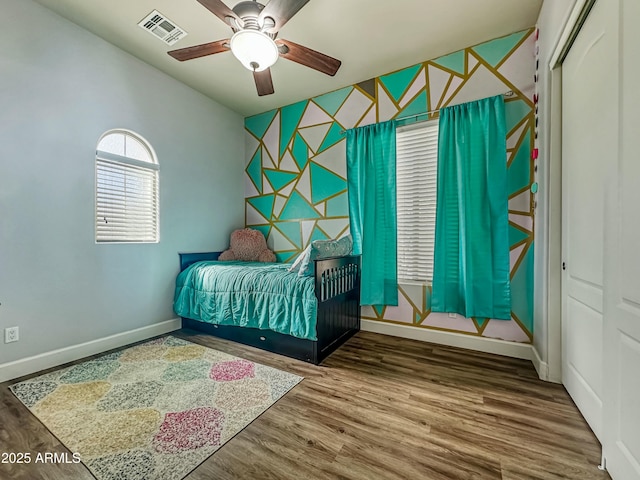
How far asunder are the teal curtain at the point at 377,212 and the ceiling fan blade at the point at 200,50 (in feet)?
5.24

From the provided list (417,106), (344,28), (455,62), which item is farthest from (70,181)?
(455,62)

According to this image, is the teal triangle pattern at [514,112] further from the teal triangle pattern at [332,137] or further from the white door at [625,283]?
the teal triangle pattern at [332,137]

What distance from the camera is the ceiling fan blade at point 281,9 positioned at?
62.6 inches

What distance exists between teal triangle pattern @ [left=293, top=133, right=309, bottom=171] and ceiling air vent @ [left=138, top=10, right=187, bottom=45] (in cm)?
156

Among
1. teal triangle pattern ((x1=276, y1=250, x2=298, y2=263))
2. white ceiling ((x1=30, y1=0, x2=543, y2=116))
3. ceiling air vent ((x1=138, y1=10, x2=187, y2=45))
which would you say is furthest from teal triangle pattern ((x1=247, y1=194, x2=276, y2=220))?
ceiling air vent ((x1=138, y1=10, x2=187, y2=45))

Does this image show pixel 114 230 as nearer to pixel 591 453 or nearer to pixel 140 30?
pixel 140 30

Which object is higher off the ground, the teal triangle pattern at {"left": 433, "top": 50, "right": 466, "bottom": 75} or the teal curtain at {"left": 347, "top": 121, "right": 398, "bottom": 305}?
the teal triangle pattern at {"left": 433, "top": 50, "right": 466, "bottom": 75}

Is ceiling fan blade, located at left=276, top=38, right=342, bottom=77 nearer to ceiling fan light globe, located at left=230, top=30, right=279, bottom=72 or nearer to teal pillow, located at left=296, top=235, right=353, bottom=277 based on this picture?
ceiling fan light globe, located at left=230, top=30, right=279, bottom=72

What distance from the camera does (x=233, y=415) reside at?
5.11 feet

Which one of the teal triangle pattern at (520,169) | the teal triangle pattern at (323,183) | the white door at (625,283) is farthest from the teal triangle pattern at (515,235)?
the teal triangle pattern at (323,183)

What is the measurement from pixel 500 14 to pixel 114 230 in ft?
12.9

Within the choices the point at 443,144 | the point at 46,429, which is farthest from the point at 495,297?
the point at 46,429

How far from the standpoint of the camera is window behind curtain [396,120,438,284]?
2.74 meters

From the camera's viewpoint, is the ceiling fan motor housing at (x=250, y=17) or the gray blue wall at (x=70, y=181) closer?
the ceiling fan motor housing at (x=250, y=17)
